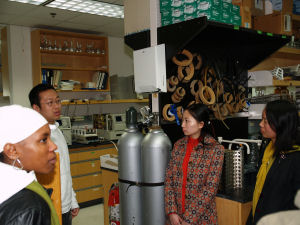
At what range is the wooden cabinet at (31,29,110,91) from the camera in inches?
198

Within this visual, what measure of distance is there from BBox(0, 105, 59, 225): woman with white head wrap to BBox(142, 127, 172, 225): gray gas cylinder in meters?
1.08

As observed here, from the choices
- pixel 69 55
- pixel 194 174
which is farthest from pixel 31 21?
pixel 194 174

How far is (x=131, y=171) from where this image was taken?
7.62ft

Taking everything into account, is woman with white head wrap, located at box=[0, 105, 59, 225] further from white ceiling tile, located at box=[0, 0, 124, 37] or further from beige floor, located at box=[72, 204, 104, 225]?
white ceiling tile, located at box=[0, 0, 124, 37]

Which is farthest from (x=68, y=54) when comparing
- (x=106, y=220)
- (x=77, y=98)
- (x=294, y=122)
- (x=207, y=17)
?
(x=294, y=122)

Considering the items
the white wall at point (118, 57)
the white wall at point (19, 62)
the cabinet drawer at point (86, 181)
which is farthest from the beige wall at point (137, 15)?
the white wall at point (118, 57)

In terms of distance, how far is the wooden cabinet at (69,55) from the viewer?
16.5 feet

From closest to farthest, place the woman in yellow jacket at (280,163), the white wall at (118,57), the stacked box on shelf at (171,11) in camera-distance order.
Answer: the woman in yellow jacket at (280,163)
the stacked box on shelf at (171,11)
the white wall at (118,57)

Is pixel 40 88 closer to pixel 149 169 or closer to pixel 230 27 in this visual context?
pixel 149 169

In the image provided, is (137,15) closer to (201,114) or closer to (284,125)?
(201,114)

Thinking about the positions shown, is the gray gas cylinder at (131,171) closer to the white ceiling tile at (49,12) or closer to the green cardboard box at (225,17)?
the green cardboard box at (225,17)

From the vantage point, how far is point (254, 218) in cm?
178

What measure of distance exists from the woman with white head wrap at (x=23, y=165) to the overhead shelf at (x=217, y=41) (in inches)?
59.5

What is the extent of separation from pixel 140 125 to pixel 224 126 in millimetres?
955
